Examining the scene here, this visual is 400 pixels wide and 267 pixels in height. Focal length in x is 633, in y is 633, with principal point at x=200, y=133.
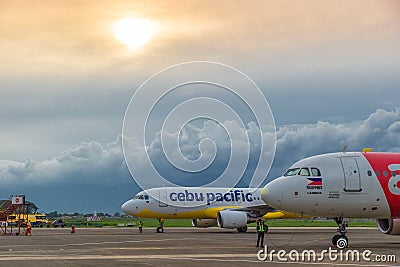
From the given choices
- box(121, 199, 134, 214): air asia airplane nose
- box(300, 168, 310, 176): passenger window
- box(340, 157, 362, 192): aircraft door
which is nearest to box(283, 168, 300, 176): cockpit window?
box(300, 168, 310, 176): passenger window

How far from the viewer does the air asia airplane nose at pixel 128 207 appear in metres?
58.1

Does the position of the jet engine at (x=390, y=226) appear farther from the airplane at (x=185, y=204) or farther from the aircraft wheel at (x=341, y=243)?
the airplane at (x=185, y=204)

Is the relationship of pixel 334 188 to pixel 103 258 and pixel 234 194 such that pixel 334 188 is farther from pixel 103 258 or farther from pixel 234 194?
pixel 234 194

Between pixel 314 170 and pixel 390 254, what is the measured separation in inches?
211

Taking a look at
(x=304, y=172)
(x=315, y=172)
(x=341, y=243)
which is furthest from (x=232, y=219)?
(x=341, y=243)

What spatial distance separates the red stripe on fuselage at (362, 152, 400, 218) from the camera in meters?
30.2

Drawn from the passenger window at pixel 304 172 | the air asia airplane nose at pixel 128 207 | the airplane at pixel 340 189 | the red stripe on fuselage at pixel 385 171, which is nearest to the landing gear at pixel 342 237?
the airplane at pixel 340 189

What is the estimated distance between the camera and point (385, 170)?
30.5 m

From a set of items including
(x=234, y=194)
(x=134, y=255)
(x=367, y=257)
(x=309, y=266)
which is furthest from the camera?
(x=234, y=194)

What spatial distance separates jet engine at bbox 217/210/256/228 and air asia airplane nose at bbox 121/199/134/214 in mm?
9372

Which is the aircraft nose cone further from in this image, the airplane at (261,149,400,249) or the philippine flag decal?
the philippine flag decal

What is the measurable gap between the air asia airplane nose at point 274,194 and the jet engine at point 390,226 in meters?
6.39

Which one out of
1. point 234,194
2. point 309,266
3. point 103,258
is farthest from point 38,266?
point 234,194

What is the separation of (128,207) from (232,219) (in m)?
10.9
